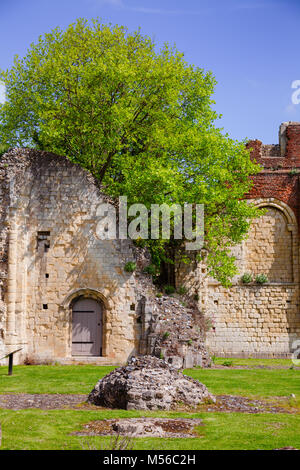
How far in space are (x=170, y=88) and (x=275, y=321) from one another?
36.2ft

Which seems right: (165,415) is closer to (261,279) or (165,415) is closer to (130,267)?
(130,267)

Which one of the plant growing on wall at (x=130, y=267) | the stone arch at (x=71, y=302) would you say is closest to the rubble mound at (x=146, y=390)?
the stone arch at (x=71, y=302)

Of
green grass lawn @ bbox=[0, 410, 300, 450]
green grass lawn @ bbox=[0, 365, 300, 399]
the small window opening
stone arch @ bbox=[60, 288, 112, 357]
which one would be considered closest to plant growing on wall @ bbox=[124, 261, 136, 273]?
stone arch @ bbox=[60, 288, 112, 357]

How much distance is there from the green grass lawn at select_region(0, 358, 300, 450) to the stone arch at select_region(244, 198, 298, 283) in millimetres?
10747

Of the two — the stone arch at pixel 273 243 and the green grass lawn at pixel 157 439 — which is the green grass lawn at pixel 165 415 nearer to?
the green grass lawn at pixel 157 439

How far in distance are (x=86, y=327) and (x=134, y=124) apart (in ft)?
27.0

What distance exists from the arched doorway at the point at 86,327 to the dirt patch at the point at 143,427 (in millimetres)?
10747

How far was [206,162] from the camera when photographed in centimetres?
2133

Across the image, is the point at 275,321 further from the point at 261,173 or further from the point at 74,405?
the point at 74,405

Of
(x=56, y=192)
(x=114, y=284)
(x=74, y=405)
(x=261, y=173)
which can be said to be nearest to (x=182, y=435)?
(x=74, y=405)

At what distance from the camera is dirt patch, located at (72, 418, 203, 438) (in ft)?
27.6

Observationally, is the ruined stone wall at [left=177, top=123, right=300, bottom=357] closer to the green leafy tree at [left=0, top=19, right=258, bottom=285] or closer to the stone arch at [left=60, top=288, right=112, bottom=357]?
the green leafy tree at [left=0, top=19, right=258, bottom=285]

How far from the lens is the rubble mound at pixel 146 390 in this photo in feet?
34.8
